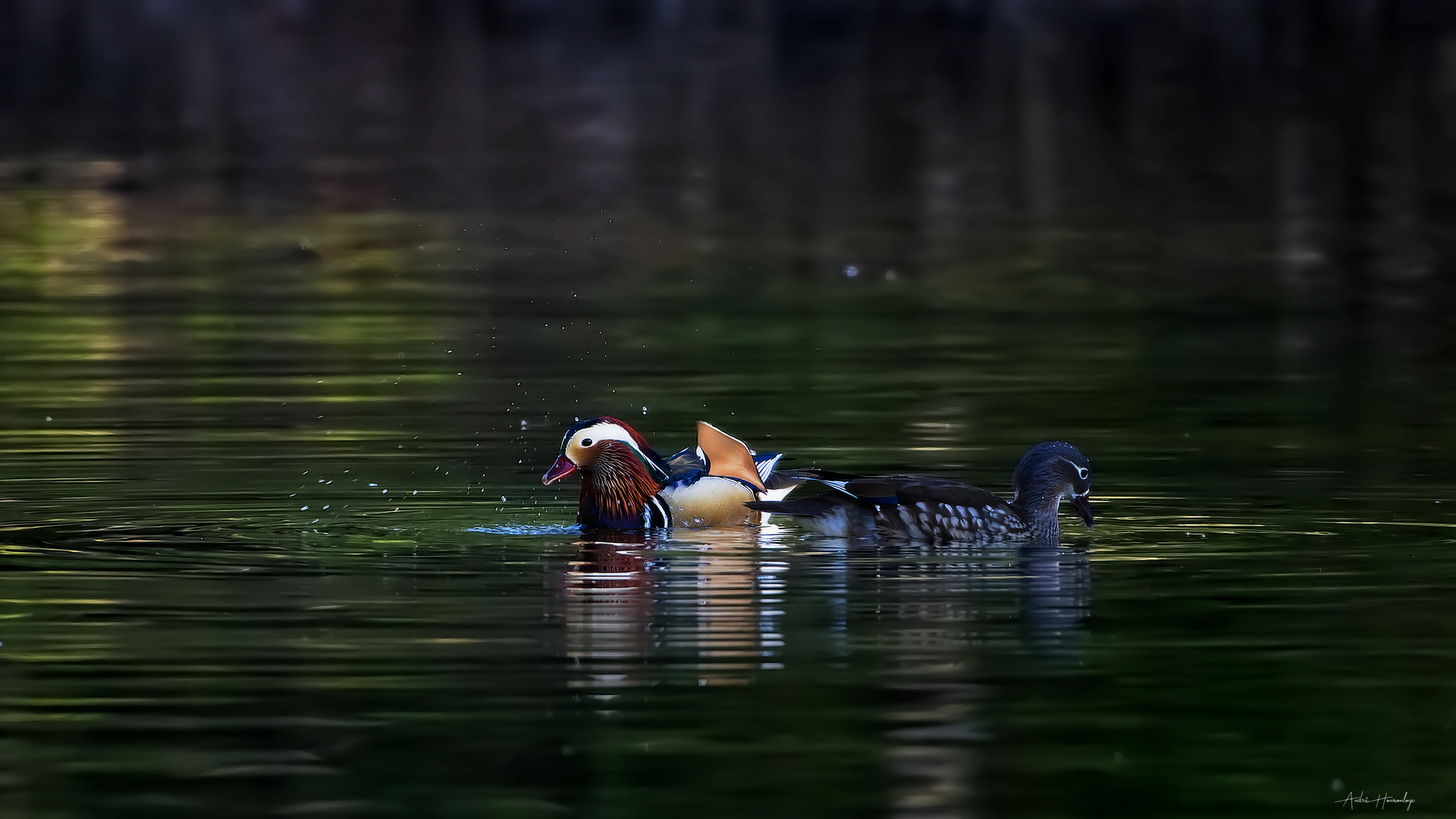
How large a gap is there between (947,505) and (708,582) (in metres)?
1.57

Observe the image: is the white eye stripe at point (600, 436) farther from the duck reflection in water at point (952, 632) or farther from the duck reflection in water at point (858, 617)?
the duck reflection in water at point (952, 632)

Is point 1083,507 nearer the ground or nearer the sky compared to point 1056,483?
nearer the ground

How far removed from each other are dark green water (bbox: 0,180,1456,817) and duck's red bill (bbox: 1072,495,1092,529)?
0.87 feet

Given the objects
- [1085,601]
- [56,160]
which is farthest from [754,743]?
[56,160]

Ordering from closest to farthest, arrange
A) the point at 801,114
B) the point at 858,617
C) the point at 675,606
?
the point at 858,617 → the point at 675,606 → the point at 801,114

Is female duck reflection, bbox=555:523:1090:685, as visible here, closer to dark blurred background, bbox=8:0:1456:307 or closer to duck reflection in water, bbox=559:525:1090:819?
duck reflection in water, bbox=559:525:1090:819

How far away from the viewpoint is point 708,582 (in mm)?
12438

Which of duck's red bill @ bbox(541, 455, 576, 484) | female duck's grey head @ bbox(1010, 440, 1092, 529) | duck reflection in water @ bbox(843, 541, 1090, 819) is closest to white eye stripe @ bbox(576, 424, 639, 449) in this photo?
duck's red bill @ bbox(541, 455, 576, 484)

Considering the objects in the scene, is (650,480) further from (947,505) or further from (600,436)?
(947,505)

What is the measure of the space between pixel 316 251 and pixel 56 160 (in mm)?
13099

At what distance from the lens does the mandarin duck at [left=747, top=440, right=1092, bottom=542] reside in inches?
534

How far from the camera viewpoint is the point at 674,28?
230ft

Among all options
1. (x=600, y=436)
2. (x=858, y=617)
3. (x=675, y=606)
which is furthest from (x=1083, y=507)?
(x=675, y=606)
